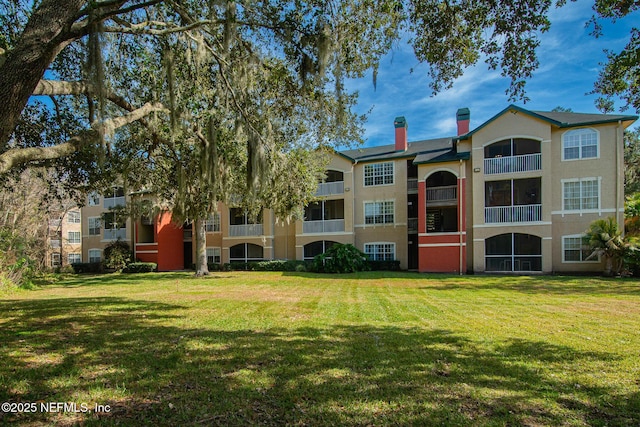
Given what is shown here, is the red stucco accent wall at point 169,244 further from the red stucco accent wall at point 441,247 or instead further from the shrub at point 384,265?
the red stucco accent wall at point 441,247

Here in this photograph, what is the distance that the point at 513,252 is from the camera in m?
19.4

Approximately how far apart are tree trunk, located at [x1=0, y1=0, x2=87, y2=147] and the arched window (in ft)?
67.0

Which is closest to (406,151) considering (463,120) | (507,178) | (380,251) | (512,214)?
(463,120)

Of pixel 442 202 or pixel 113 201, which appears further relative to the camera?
pixel 113 201

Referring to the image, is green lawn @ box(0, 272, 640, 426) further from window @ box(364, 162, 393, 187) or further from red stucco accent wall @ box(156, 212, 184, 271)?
red stucco accent wall @ box(156, 212, 184, 271)

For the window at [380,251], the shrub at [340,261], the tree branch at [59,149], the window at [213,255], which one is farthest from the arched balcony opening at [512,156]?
the window at [213,255]

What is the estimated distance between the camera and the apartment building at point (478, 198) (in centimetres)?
1827

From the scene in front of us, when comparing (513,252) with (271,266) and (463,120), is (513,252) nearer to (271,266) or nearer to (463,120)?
(463,120)

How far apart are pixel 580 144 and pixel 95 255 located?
38.1 metres

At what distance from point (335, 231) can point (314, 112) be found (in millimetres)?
15262

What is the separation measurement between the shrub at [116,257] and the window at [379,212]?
63.2 ft

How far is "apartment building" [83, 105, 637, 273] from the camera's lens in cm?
1827

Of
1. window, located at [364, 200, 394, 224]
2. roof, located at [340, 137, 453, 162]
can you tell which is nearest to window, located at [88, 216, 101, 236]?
roof, located at [340, 137, 453, 162]

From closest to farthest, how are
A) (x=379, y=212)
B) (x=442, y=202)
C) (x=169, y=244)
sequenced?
(x=442, y=202) → (x=379, y=212) → (x=169, y=244)
